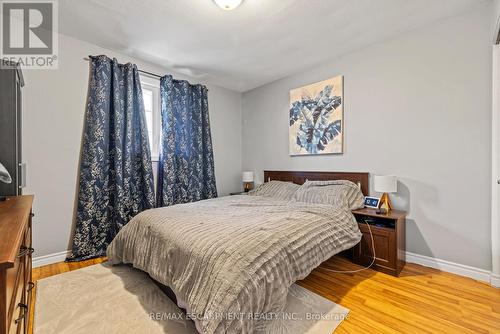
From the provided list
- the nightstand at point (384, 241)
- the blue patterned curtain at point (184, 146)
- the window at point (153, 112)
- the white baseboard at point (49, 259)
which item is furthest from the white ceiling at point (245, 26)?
the white baseboard at point (49, 259)

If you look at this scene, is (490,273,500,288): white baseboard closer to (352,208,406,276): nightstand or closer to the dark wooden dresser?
(352,208,406,276): nightstand

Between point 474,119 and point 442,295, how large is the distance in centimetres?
168

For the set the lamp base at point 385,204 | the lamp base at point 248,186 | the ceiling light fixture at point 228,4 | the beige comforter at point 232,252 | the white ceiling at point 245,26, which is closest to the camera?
the beige comforter at point 232,252

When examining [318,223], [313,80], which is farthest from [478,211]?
[313,80]

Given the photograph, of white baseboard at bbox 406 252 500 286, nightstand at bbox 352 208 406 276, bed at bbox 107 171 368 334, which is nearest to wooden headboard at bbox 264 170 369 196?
nightstand at bbox 352 208 406 276

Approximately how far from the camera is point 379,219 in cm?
252

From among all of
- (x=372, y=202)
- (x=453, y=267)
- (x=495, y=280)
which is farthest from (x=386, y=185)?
(x=495, y=280)

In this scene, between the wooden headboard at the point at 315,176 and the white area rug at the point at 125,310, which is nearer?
the white area rug at the point at 125,310

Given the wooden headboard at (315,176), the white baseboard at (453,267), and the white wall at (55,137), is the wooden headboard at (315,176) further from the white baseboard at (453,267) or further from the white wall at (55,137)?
the white wall at (55,137)

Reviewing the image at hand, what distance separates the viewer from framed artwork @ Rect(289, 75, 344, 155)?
3.15 m

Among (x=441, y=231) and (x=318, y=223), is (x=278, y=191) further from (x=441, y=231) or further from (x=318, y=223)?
(x=441, y=231)

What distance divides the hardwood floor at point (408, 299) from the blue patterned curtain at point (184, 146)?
1.44 m

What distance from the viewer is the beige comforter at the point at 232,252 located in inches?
50.6

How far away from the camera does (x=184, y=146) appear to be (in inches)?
140
